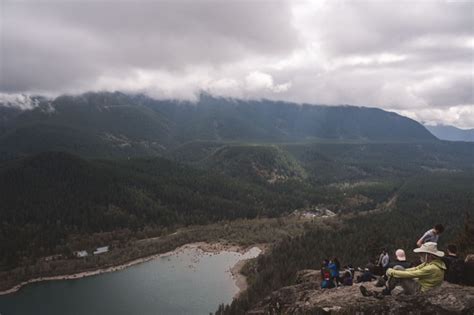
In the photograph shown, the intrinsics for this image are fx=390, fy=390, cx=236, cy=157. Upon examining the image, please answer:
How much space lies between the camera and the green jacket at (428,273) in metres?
19.9

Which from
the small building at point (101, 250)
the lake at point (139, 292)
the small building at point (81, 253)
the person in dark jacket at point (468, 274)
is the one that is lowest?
the lake at point (139, 292)

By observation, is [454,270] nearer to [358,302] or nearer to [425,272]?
[425,272]

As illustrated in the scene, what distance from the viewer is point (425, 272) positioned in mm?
19953

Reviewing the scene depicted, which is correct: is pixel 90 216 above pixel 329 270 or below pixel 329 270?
below

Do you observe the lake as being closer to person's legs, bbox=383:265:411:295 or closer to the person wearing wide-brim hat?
person's legs, bbox=383:265:411:295

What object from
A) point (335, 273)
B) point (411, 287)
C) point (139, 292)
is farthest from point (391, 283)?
point (139, 292)

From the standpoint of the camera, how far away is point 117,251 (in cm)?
15625

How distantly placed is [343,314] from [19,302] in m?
121

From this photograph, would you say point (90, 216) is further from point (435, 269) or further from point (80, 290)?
point (435, 269)

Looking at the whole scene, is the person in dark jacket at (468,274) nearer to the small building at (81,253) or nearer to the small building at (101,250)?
the small building at (81,253)

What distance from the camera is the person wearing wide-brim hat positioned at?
783 inches

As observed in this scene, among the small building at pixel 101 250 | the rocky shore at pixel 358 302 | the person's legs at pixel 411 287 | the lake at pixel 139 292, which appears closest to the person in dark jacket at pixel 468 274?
the rocky shore at pixel 358 302

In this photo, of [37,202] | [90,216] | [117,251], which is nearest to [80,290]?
[117,251]

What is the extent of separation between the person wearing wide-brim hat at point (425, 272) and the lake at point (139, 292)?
85.6 m
